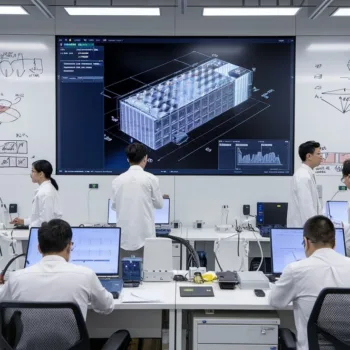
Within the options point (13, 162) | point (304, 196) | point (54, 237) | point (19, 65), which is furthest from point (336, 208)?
point (19, 65)

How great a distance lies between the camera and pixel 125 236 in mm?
3725

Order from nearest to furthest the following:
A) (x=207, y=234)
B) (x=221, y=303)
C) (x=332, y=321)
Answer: (x=332, y=321), (x=221, y=303), (x=207, y=234)

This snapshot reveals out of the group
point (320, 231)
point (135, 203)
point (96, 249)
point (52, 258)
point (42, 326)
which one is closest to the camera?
point (42, 326)

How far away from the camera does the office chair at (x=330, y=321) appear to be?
1.99 m

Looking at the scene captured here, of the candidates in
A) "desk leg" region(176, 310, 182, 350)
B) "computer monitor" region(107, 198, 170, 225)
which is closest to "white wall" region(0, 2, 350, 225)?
"computer monitor" region(107, 198, 170, 225)

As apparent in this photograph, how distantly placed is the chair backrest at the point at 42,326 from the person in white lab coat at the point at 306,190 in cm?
270

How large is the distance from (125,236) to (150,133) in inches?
72.7

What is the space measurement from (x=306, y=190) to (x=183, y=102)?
1.92m

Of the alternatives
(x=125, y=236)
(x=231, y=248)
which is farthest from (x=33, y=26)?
(x=231, y=248)

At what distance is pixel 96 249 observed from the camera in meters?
2.89

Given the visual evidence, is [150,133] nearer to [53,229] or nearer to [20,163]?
[20,163]

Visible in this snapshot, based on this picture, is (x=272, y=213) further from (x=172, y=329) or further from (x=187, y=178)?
(x=172, y=329)

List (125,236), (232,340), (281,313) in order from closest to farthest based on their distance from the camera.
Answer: (232,340)
(281,313)
(125,236)

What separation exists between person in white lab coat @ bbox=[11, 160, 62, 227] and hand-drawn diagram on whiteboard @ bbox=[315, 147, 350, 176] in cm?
313
